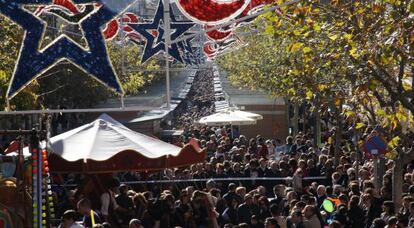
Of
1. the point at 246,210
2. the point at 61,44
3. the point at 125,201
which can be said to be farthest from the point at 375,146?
the point at 61,44

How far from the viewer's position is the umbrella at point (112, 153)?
51.0 feet

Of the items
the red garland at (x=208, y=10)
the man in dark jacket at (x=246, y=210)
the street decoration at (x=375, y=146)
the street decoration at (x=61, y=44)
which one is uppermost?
the red garland at (x=208, y=10)

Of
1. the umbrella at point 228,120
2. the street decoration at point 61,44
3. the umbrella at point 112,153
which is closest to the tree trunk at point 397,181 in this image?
the umbrella at point 112,153

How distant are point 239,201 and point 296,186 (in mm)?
3234

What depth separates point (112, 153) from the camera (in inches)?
618

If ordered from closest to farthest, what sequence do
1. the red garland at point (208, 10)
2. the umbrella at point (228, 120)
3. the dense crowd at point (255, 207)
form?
the red garland at point (208, 10) < the dense crowd at point (255, 207) < the umbrella at point (228, 120)

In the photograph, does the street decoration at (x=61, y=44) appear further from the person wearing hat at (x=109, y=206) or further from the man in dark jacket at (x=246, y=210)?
the man in dark jacket at (x=246, y=210)

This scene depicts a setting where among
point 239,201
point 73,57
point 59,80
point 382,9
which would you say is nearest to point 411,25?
point 382,9

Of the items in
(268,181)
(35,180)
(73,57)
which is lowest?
(268,181)

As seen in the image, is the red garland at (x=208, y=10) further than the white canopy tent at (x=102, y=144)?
No

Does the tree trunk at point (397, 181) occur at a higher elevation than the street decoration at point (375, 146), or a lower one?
lower

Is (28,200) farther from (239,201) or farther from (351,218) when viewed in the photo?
(239,201)

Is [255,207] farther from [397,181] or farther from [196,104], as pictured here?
[196,104]

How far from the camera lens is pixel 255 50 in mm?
42312
